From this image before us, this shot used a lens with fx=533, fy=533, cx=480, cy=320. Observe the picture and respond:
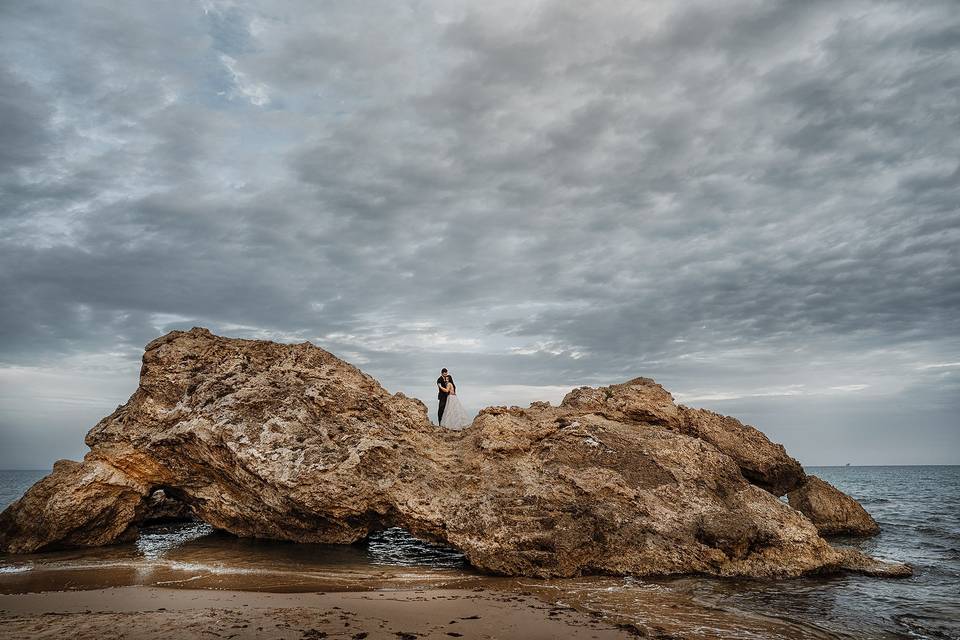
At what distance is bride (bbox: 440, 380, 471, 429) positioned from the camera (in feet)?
58.0

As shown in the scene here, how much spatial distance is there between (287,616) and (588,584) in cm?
504

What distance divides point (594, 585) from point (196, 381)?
10.4 metres

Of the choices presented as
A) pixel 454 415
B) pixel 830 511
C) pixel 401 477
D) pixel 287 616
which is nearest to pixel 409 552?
pixel 401 477

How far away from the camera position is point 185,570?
10.0m

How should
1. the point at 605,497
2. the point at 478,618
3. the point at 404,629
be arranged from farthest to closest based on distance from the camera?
1. the point at 605,497
2. the point at 478,618
3. the point at 404,629

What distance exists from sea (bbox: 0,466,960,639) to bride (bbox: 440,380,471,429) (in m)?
4.98

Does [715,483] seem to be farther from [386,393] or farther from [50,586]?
[50,586]

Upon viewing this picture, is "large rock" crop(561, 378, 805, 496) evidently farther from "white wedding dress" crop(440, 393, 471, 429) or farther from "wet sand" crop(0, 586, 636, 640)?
"wet sand" crop(0, 586, 636, 640)

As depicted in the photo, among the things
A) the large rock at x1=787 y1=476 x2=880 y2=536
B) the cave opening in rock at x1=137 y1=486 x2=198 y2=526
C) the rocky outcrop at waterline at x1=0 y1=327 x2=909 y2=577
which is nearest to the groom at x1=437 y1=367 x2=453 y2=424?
the rocky outcrop at waterline at x1=0 y1=327 x2=909 y2=577

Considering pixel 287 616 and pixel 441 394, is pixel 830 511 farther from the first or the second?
pixel 287 616

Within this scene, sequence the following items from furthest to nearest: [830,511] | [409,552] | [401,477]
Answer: [830,511], [409,552], [401,477]

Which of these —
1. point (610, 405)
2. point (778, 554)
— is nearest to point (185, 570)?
point (610, 405)

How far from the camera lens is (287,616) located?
699 cm

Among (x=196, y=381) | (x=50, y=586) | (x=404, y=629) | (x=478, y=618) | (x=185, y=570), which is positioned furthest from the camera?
(x=196, y=381)
